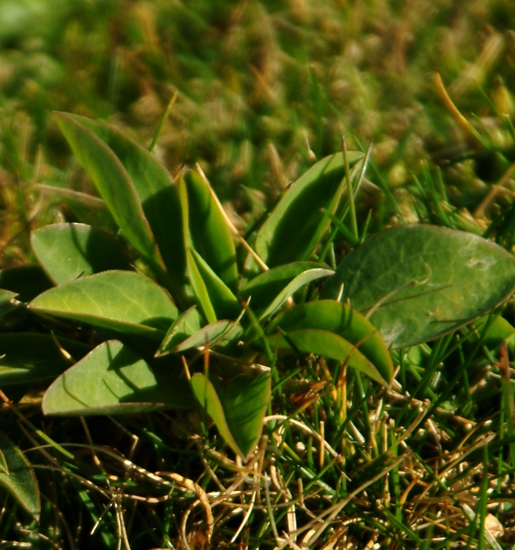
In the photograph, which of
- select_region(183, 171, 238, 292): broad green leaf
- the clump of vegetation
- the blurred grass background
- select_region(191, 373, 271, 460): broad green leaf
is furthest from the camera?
the blurred grass background

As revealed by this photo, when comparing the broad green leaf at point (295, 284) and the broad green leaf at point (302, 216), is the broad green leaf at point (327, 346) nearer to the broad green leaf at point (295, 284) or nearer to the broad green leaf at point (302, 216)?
the broad green leaf at point (295, 284)

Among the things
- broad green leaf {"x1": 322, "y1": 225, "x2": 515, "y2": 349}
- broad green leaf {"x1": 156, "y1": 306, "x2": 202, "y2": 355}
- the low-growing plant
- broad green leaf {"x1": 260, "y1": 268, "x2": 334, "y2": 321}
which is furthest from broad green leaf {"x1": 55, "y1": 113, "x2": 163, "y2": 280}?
broad green leaf {"x1": 322, "y1": 225, "x2": 515, "y2": 349}

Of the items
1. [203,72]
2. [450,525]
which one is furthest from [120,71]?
[450,525]

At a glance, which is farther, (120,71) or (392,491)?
(120,71)

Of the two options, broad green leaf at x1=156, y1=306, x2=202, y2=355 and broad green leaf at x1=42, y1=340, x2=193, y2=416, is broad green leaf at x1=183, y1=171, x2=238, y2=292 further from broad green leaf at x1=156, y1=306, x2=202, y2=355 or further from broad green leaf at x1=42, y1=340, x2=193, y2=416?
broad green leaf at x1=42, y1=340, x2=193, y2=416

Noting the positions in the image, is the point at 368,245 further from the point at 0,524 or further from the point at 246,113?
the point at 246,113

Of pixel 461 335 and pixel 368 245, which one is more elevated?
pixel 368 245
